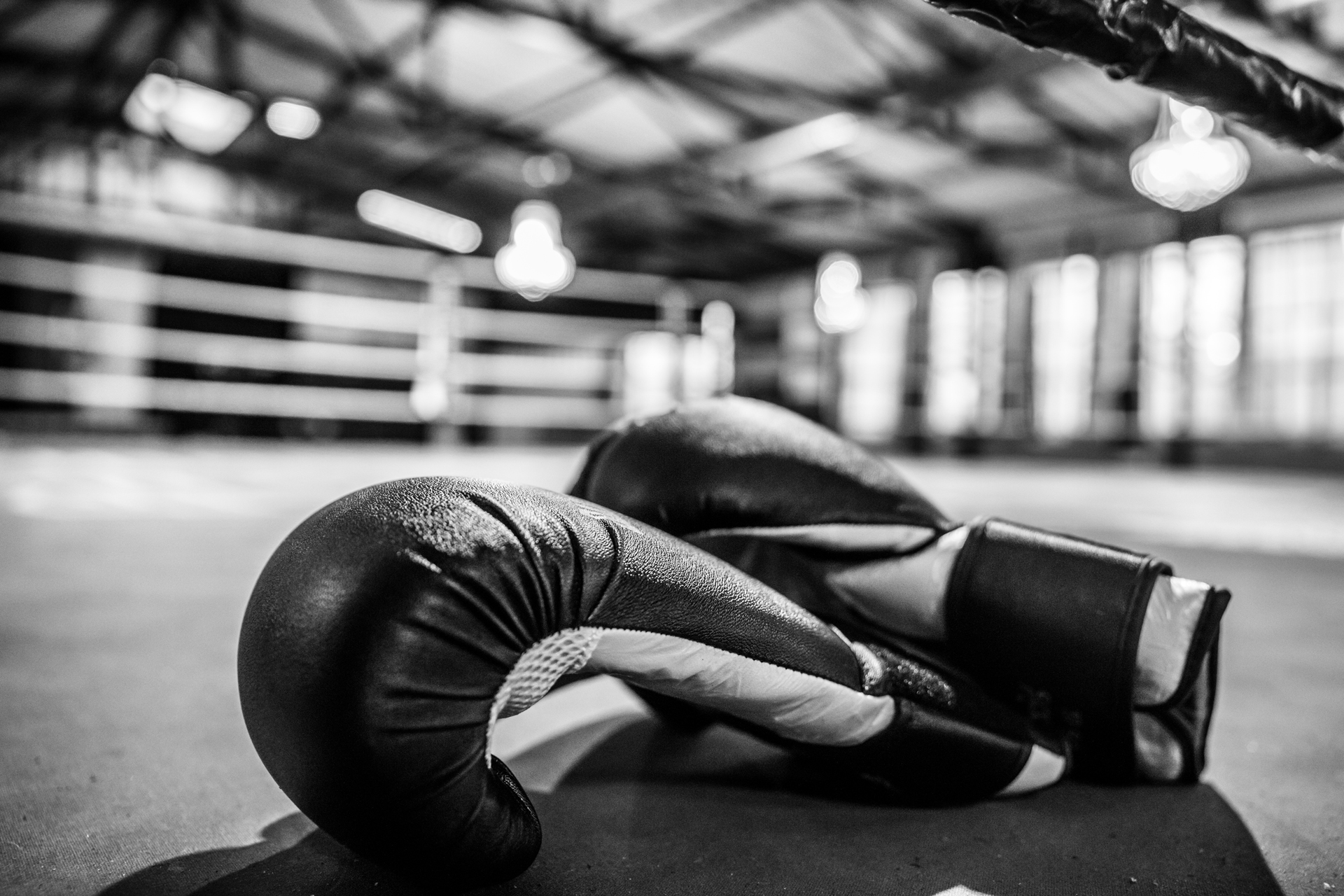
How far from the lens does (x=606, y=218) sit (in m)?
12.4

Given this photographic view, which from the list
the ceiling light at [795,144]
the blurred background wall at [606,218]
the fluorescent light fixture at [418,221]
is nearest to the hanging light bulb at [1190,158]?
the blurred background wall at [606,218]

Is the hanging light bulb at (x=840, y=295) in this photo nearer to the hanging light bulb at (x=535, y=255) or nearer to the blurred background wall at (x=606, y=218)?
the blurred background wall at (x=606, y=218)

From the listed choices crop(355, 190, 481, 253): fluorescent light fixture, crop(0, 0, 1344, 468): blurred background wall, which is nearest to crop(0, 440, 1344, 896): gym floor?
crop(0, 0, 1344, 468): blurred background wall

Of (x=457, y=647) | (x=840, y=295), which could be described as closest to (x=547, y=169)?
(x=840, y=295)

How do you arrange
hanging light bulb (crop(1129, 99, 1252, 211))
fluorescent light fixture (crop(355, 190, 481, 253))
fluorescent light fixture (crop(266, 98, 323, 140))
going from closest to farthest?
hanging light bulb (crop(1129, 99, 1252, 211)) < fluorescent light fixture (crop(266, 98, 323, 140)) < fluorescent light fixture (crop(355, 190, 481, 253))

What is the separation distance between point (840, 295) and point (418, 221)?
19.8 feet

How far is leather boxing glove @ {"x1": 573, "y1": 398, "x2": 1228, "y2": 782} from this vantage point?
3.06 ft

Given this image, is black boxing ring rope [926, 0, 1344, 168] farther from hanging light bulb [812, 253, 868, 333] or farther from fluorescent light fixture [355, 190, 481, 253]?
fluorescent light fixture [355, 190, 481, 253]

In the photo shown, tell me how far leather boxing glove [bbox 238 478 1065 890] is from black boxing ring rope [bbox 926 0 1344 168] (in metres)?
0.64

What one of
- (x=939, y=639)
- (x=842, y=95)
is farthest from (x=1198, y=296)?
(x=939, y=639)

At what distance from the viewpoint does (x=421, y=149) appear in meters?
10.5

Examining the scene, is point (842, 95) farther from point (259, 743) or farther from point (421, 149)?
point (259, 743)

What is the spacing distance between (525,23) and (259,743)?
267 inches

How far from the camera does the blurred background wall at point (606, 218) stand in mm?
7117
